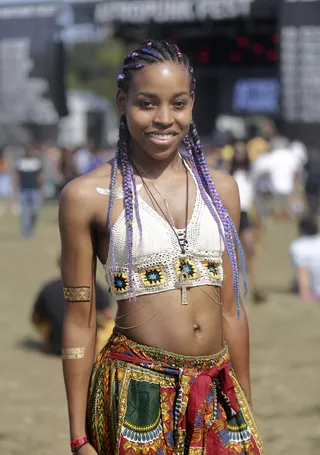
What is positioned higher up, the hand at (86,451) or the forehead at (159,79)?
the forehead at (159,79)

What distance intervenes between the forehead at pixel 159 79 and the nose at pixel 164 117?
0.04 meters

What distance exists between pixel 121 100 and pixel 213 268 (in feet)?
1.94

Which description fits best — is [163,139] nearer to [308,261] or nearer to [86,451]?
[86,451]

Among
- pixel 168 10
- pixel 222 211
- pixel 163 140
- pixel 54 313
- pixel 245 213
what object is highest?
pixel 163 140

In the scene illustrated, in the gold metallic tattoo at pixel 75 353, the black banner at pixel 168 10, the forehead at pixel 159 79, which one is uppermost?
the forehead at pixel 159 79

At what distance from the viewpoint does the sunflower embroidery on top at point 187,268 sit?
2844 millimetres

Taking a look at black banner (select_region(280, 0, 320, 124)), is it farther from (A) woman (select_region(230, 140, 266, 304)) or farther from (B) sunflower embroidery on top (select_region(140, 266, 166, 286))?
(B) sunflower embroidery on top (select_region(140, 266, 166, 286))

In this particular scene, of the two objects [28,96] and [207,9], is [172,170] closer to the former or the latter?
[207,9]

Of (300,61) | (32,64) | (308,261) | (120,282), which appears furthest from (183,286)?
(32,64)

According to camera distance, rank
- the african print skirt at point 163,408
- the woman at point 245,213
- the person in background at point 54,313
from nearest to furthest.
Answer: the african print skirt at point 163,408
the person in background at point 54,313
the woman at point 245,213

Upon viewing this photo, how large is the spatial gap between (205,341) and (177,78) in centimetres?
80

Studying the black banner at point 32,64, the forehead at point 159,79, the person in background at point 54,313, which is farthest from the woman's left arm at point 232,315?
the black banner at point 32,64

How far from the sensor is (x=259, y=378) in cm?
715

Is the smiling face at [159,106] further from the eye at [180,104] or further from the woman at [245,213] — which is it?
the woman at [245,213]
